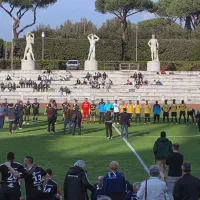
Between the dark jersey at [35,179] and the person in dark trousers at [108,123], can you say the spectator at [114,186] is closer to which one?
the dark jersey at [35,179]

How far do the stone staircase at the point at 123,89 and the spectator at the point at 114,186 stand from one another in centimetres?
3711

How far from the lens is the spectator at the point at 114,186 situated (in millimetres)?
11117

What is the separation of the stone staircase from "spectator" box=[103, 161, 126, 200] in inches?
1461

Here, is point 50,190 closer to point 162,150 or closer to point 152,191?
point 152,191

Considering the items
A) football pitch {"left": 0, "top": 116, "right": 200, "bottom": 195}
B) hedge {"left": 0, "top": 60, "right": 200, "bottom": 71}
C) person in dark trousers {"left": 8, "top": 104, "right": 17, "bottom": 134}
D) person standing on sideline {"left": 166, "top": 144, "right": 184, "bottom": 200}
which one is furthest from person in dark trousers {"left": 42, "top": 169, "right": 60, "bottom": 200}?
hedge {"left": 0, "top": 60, "right": 200, "bottom": 71}

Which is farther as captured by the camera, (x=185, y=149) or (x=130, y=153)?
(x=185, y=149)

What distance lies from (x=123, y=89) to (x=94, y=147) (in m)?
31.8

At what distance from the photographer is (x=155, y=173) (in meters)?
10.0

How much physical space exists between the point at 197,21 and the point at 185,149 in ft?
271

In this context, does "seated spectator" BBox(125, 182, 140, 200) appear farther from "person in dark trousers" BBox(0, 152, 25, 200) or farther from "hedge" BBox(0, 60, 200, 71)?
"hedge" BBox(0, 60, 200, 71)

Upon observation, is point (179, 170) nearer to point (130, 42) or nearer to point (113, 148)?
point (113, 148)

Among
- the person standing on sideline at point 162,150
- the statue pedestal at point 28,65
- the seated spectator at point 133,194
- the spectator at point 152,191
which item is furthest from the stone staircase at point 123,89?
the spectator at point 152,191

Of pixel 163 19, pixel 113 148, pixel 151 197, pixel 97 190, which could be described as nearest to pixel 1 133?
pixel 113 148

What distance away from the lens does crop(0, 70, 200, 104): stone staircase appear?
5200cm
